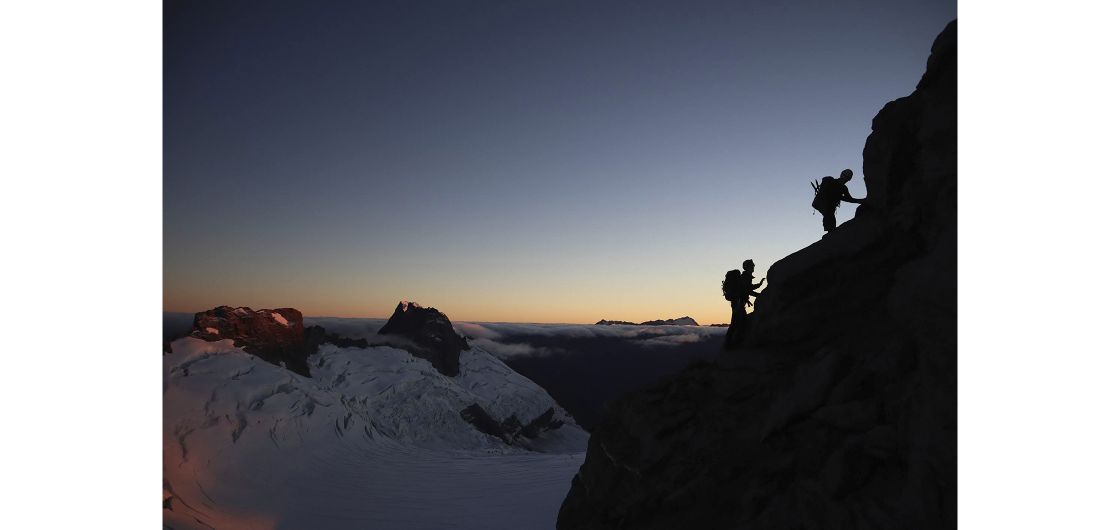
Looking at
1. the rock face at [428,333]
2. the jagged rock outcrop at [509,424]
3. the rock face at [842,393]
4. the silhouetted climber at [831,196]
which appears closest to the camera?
the rock face at [842,393]

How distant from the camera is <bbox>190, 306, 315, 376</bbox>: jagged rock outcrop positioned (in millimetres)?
75500

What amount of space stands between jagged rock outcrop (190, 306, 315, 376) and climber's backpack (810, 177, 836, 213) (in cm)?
8462

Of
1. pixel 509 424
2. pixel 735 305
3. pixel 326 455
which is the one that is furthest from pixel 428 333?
pixel 735 305

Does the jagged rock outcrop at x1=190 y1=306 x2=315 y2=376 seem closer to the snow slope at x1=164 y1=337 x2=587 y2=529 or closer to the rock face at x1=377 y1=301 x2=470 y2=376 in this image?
the snow slope at x1=164 y1=337 x2=587 y2=529

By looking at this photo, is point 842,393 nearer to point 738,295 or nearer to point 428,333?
A: point 738,295

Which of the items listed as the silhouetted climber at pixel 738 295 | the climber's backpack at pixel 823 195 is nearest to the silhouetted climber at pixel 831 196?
the climber's backpack at pixel 823 195

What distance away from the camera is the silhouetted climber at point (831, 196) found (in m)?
9.01

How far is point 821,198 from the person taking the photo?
9.29 metres

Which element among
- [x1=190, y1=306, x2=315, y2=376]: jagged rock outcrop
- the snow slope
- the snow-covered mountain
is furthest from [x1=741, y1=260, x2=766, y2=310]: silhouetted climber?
[x1=190, y1=306, x2=315, y2=376]: jagged rock outcrop

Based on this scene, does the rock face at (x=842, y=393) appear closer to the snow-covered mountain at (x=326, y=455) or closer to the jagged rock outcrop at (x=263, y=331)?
the snow-covered mountain at (x=326, y=455)
